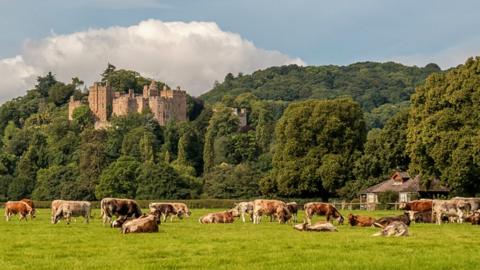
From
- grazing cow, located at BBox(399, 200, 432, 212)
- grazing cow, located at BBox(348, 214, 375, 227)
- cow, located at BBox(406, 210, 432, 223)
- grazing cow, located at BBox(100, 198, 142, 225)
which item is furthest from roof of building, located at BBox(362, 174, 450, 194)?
grazing cow, located at BBox(100, 198, 142, 225)

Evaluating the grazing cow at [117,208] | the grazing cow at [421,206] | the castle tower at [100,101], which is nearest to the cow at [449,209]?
the grazing cow at [421,206]

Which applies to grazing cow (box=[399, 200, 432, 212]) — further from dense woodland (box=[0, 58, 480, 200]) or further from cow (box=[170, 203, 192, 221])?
cow (box=[170, 203, 192, 221])

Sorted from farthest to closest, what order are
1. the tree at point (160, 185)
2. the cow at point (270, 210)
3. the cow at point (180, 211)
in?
1. the tree at point (160, 185)
2. the cow at point (180, 211)
3. the cow at point (270, 210)

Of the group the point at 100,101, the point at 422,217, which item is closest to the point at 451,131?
the point at 422,217

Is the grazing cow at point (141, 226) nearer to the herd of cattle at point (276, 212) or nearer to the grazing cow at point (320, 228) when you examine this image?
the herd of cattle at point (276, 212)

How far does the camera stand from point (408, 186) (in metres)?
72.6

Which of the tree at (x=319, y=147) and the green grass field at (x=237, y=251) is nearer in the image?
the green grass field at (x=237, y=251)

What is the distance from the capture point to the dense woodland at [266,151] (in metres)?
54.1

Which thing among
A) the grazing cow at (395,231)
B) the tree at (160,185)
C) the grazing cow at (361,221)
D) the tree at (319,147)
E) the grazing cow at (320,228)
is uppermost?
the tree at (319,147)

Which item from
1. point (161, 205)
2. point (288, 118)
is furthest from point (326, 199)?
point (161, 205)

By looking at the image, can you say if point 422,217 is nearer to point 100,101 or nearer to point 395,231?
point 395,231

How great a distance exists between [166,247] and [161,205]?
65.9 ft

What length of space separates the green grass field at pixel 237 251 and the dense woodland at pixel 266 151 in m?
28.4

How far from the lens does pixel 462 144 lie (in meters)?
51.5
